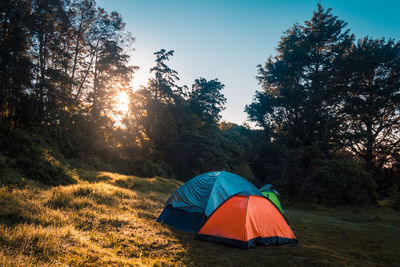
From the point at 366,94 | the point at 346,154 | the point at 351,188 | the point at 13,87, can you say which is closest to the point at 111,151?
the point at 13,87

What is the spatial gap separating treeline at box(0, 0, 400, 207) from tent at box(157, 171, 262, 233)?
7.67 m

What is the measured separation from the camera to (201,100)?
127 feet

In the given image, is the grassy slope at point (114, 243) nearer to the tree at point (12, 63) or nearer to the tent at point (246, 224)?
the tent at point (246, 224)

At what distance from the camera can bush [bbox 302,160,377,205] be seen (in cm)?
1631

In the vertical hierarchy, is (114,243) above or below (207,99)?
below

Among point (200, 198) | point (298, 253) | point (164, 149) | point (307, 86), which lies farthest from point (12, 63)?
point (307, 86)

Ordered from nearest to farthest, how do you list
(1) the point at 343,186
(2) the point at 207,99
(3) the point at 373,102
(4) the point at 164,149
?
(1) the point at 343,186 → (3) the point at 373,102 → (4) the point at 164,149 → (2) the point at 207,99

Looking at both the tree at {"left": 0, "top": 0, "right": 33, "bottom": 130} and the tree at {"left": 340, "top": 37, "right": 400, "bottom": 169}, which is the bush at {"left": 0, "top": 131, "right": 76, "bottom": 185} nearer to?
the tree at {"left": 0, "top": 0, "right": 33, "bottom": 130}

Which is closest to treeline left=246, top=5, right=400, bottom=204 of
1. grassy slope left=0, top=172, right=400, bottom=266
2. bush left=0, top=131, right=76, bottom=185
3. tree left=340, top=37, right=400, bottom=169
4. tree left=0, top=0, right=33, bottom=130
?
tree left=340, top=37, right=400, bottom=169

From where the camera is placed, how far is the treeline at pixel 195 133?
13.4 meters

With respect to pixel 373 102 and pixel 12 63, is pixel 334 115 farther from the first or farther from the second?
pixel 12 63

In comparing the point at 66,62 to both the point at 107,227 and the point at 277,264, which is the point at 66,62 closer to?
the point at 107,227

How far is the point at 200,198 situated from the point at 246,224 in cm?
151

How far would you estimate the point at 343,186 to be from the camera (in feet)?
53.8
